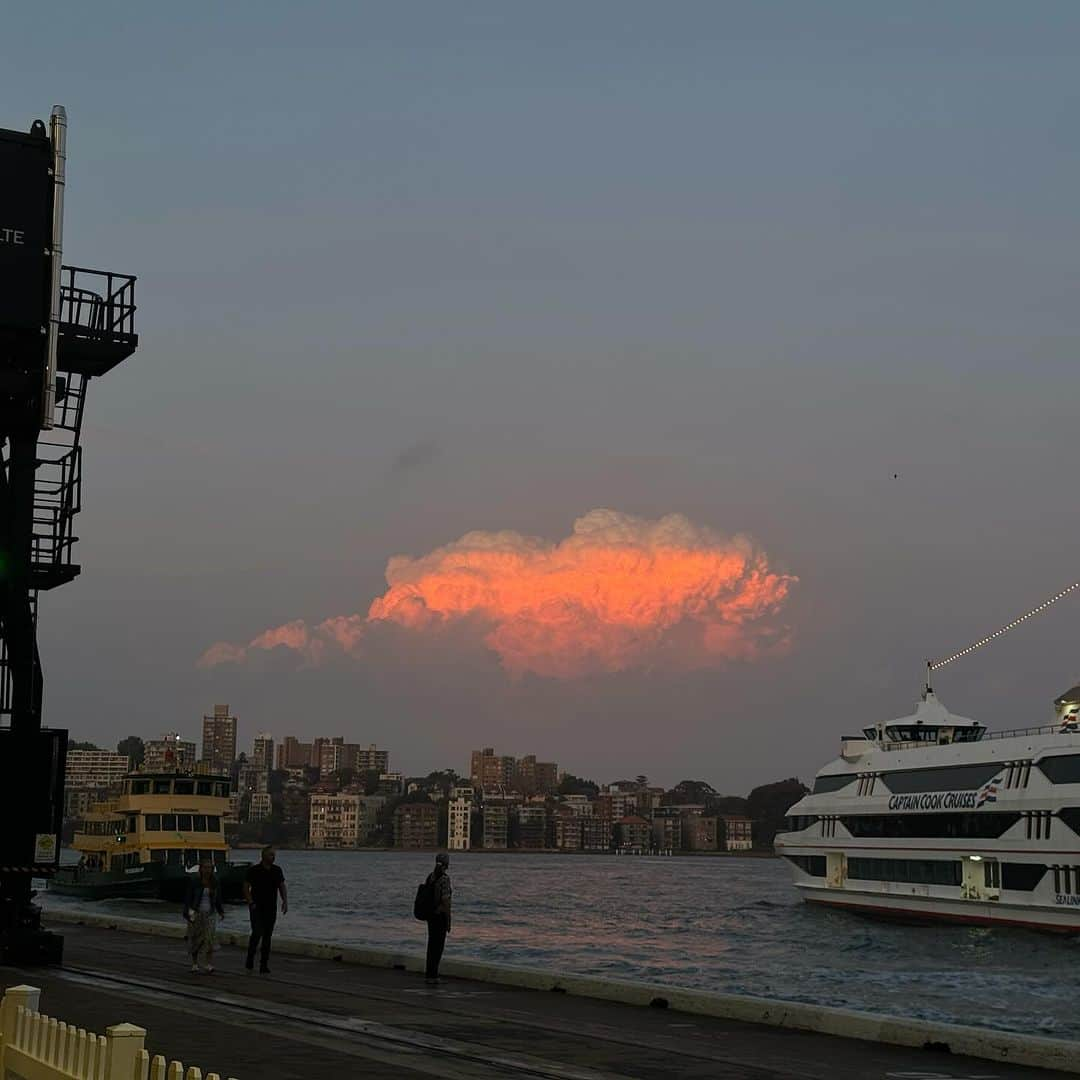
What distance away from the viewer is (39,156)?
1961 centimetres

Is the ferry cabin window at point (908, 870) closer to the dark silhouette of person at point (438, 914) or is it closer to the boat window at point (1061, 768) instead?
the boat window at point (1061, 768)

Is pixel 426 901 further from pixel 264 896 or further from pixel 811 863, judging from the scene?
pixel 811 863

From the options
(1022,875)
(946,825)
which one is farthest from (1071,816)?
(946,825)

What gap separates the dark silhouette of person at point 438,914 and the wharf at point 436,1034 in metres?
0.49

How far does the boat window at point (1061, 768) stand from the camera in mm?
47062

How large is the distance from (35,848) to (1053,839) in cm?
Result: 3637

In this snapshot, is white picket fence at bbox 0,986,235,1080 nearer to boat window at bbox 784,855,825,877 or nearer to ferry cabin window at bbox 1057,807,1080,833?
ferry cabin window at bbox 1057,807,1080,833

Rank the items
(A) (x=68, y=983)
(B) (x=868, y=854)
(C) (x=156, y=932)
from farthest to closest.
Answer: (B) (x=868, y=854)
(C) (x=156, y=932)
(A) (x=68, y=983)

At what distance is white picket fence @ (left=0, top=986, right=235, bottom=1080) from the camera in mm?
6711

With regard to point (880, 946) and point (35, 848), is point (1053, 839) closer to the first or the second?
point (880, 946)

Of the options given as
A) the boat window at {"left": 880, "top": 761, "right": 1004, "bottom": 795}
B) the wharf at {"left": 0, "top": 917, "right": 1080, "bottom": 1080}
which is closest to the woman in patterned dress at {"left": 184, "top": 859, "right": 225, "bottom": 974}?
the wharf at {"left": 0, "top": 917, "right": 1080, "bottom": 1080}

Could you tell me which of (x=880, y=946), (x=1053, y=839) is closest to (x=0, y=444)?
(x=1053, y=839)

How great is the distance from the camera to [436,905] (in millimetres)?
20484

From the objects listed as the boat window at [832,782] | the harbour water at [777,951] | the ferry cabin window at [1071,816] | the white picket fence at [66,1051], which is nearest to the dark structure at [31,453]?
the white picket fence at [66,1051]
